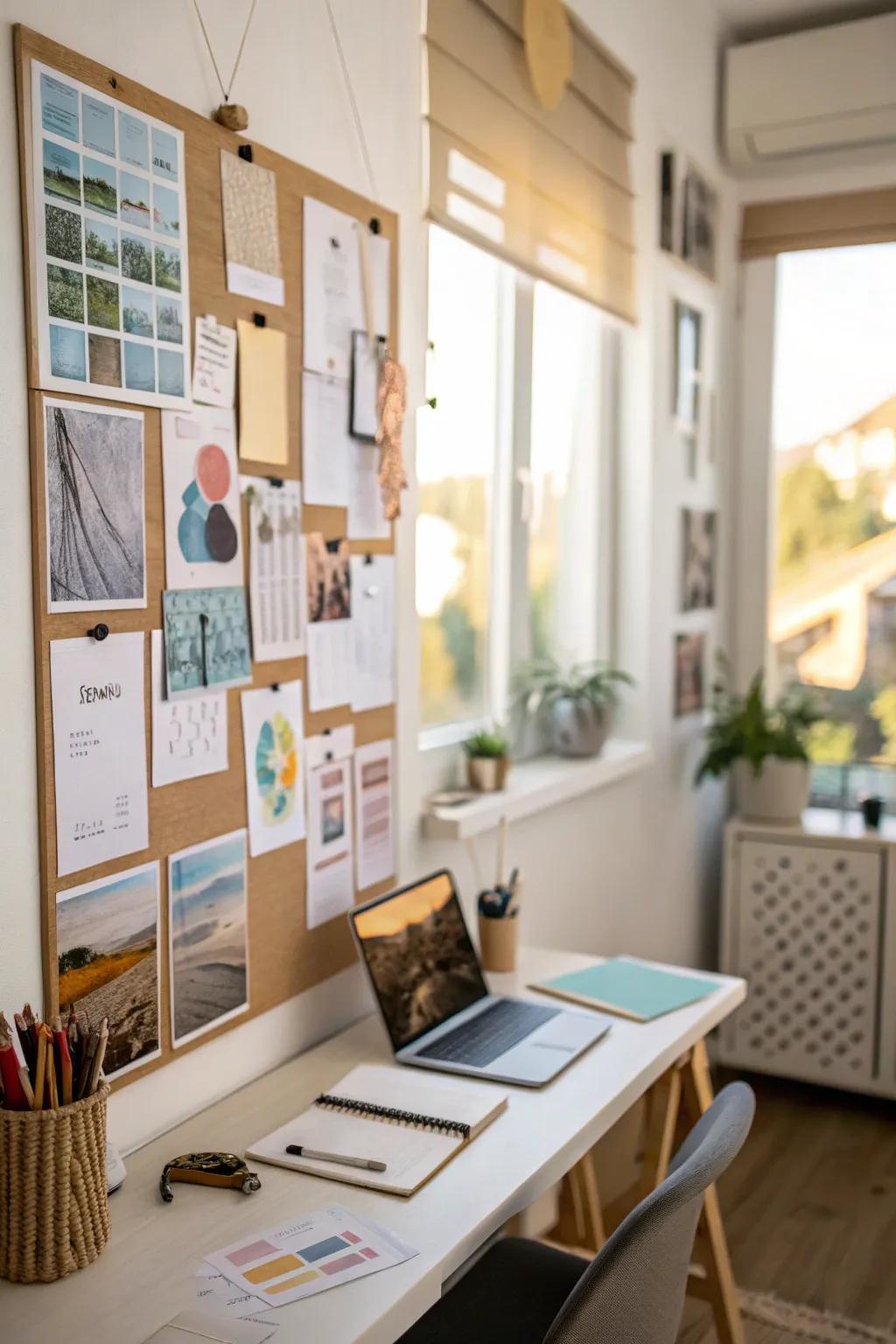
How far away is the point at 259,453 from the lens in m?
1.59

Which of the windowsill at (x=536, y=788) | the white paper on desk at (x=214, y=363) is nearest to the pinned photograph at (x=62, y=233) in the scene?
the white paper on desk at (x=214, y=363)

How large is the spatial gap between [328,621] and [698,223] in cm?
194

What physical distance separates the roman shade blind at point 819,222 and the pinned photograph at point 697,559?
2.49 feet

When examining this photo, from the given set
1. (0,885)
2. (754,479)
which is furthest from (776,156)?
(0,885)

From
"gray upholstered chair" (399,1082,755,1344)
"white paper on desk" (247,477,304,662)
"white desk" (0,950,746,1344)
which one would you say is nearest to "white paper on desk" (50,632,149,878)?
A: "white paper on desk" (247,477,304,662)

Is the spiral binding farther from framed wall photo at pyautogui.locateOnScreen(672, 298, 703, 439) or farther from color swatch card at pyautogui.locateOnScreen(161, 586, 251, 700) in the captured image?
framed wall photo at pyautogui.locateOnScreen(672, 298, 703, 439)

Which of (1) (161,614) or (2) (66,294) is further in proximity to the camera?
(1) (161,614)

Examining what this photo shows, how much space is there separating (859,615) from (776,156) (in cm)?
124

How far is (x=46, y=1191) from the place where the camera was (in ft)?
3.75

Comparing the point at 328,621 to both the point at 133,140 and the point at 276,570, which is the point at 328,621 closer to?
Answer: the point at 276,570

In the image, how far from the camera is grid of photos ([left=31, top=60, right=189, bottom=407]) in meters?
1.24

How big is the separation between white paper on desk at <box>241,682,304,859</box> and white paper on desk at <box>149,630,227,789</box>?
0.06 m

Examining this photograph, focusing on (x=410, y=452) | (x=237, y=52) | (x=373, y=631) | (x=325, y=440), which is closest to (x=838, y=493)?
(x=410, y=452)

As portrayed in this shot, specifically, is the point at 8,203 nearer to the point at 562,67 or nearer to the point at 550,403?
the point at 562,67
